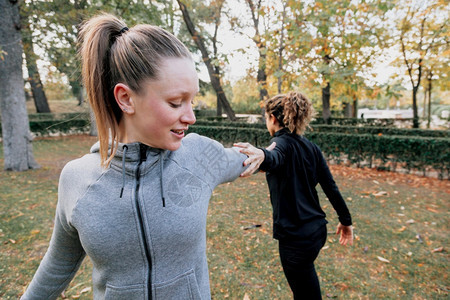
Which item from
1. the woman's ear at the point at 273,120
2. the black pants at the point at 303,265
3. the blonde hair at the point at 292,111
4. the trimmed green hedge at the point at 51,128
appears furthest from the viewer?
the trimmed green hedge at the point at 51,128

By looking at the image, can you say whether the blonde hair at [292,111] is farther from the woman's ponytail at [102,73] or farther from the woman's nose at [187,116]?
the woman's ponytail at [102,73]

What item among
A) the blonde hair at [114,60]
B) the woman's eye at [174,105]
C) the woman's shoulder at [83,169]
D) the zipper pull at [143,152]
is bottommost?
the woman's shoulder at [83,169]

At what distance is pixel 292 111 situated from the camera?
99.3 inches

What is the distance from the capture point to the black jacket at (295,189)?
238cm

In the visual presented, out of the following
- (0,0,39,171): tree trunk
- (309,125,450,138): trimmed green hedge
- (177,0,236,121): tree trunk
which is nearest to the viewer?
(0,0,39,171): tree trunk

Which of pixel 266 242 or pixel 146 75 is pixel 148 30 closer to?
pixel 146 75

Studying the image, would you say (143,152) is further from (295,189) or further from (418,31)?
(418,31)

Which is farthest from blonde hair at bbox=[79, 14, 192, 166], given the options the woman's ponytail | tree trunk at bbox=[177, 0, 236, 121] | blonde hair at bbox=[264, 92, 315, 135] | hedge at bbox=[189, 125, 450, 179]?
tree trunk at bbox=[177, 0, 236, 121]

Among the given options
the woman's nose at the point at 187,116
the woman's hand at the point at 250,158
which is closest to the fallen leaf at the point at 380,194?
the woman's hand at the point at 250,158

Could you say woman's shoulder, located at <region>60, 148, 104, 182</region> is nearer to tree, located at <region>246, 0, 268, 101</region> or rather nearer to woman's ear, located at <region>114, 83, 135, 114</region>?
woman's ear, located at <region>114, 83, 135, 114</region>

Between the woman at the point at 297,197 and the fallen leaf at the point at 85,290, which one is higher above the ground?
the woman at the point at 297,197

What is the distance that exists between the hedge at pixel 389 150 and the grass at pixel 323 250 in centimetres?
98

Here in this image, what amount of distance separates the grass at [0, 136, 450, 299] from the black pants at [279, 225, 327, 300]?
3.86ft

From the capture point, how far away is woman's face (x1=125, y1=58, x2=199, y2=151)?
1.05 m
